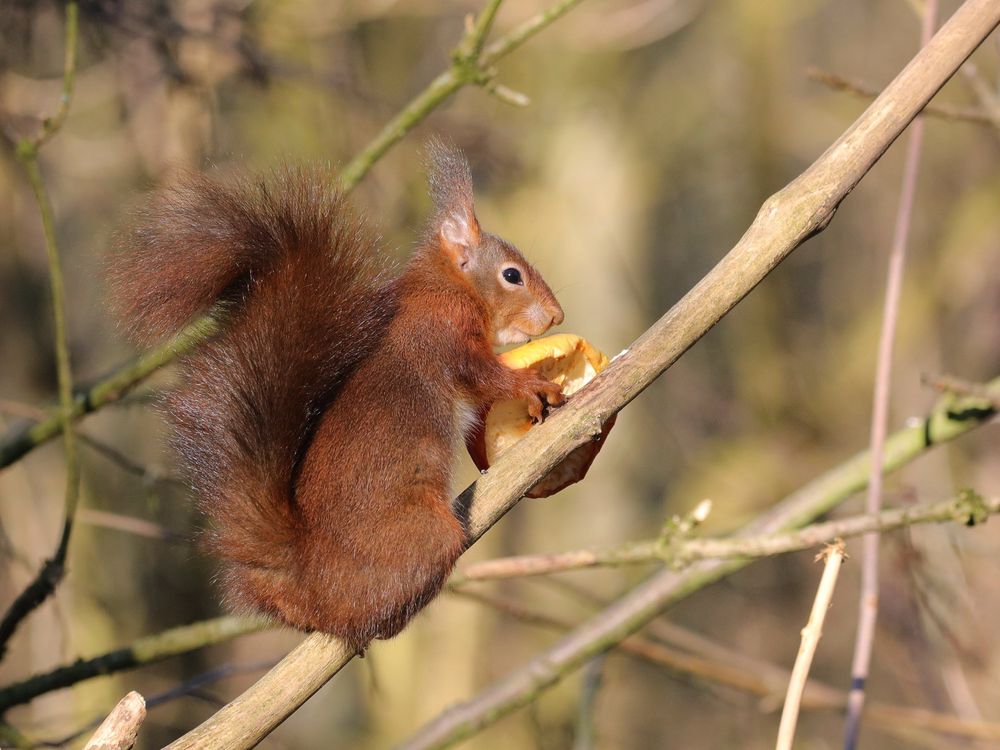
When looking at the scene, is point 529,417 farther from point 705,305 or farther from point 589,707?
point 589,707

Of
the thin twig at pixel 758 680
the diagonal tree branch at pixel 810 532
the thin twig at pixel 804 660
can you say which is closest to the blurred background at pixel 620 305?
the thin twig at pixel 758 680

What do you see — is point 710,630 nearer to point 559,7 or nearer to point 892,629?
point 892,629

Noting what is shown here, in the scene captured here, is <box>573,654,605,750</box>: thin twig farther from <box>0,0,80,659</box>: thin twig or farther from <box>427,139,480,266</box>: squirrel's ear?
<box>0,0,80,659</box>: thin twig

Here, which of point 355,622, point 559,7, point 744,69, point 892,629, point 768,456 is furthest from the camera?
point 744,69

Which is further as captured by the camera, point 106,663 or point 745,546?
point 106,663

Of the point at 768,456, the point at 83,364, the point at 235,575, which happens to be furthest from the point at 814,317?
the point at 235,575

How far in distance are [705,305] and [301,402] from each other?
0.70m

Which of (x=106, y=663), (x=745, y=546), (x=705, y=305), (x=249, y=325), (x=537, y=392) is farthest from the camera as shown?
(x=106, y=663)

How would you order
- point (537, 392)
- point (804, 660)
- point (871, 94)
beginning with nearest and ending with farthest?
point (804, 660) → point (537, 392) → point (871, 94)

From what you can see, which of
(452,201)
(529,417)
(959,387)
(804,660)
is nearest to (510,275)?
(452,201)

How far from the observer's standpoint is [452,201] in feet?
7.72

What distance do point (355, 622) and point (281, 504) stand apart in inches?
9.3

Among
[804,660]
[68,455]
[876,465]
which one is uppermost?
[68,455]

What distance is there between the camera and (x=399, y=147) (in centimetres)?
493
